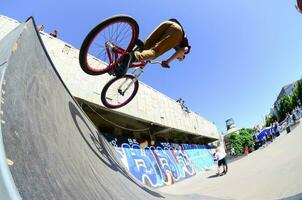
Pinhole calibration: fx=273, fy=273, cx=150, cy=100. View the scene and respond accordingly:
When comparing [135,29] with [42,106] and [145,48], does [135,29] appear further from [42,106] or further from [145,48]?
[42,106]

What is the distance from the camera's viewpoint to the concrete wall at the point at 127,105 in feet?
34.0

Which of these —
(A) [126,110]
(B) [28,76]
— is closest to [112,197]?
(B) [28,76]

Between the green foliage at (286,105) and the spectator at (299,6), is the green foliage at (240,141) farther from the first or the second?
the spectator at (299,6)

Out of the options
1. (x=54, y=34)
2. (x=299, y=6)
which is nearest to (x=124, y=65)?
(x=299, y=6)

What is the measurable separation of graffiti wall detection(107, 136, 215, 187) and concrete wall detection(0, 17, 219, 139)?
1.54 m

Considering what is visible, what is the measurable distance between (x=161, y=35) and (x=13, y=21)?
266 inches

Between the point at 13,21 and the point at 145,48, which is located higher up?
the point at 13,21

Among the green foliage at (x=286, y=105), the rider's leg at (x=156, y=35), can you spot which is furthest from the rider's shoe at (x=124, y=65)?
the green foliage at (x=286, y=105)

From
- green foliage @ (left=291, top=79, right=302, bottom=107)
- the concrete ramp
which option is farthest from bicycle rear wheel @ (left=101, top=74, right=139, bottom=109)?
green foliage @ (left=291, top=79, right=302, bottom=107)

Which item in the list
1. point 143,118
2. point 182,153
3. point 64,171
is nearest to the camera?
point 64,171

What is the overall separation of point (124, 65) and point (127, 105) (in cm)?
896

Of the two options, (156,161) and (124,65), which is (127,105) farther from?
(124,65)

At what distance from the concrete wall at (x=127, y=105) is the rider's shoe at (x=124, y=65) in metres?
6.00

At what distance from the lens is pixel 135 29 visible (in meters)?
5.04
